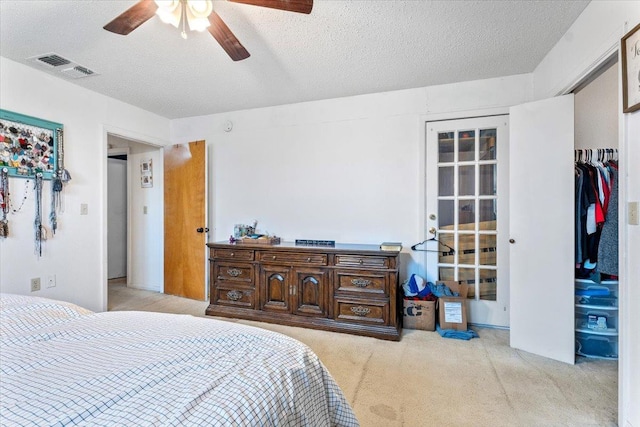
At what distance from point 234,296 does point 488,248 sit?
2.63m

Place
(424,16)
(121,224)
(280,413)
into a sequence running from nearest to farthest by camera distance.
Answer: (280,413), (424,16), (121,224)

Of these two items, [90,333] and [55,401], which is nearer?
[55,401]

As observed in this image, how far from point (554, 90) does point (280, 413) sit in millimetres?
2942

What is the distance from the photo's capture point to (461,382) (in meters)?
1.96

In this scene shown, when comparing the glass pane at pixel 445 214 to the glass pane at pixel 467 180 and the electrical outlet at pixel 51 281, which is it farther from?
the electrical outlet at pixel 51 281

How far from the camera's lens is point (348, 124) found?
3.35m

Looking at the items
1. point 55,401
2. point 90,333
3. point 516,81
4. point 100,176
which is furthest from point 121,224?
point 516,81

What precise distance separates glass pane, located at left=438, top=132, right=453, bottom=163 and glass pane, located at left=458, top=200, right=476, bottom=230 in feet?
1.54

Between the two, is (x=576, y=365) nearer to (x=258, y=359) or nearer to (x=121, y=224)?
(x=258, y=359)

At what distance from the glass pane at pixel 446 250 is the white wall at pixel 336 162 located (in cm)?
22

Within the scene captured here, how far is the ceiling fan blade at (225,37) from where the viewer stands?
1.65 meters

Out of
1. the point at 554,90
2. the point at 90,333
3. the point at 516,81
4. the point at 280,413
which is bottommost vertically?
the point at 280,413

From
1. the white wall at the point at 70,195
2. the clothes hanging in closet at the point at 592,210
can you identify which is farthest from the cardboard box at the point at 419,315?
the white wall at the point at 70,195


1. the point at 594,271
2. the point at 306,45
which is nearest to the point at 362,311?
the point at 594,271
